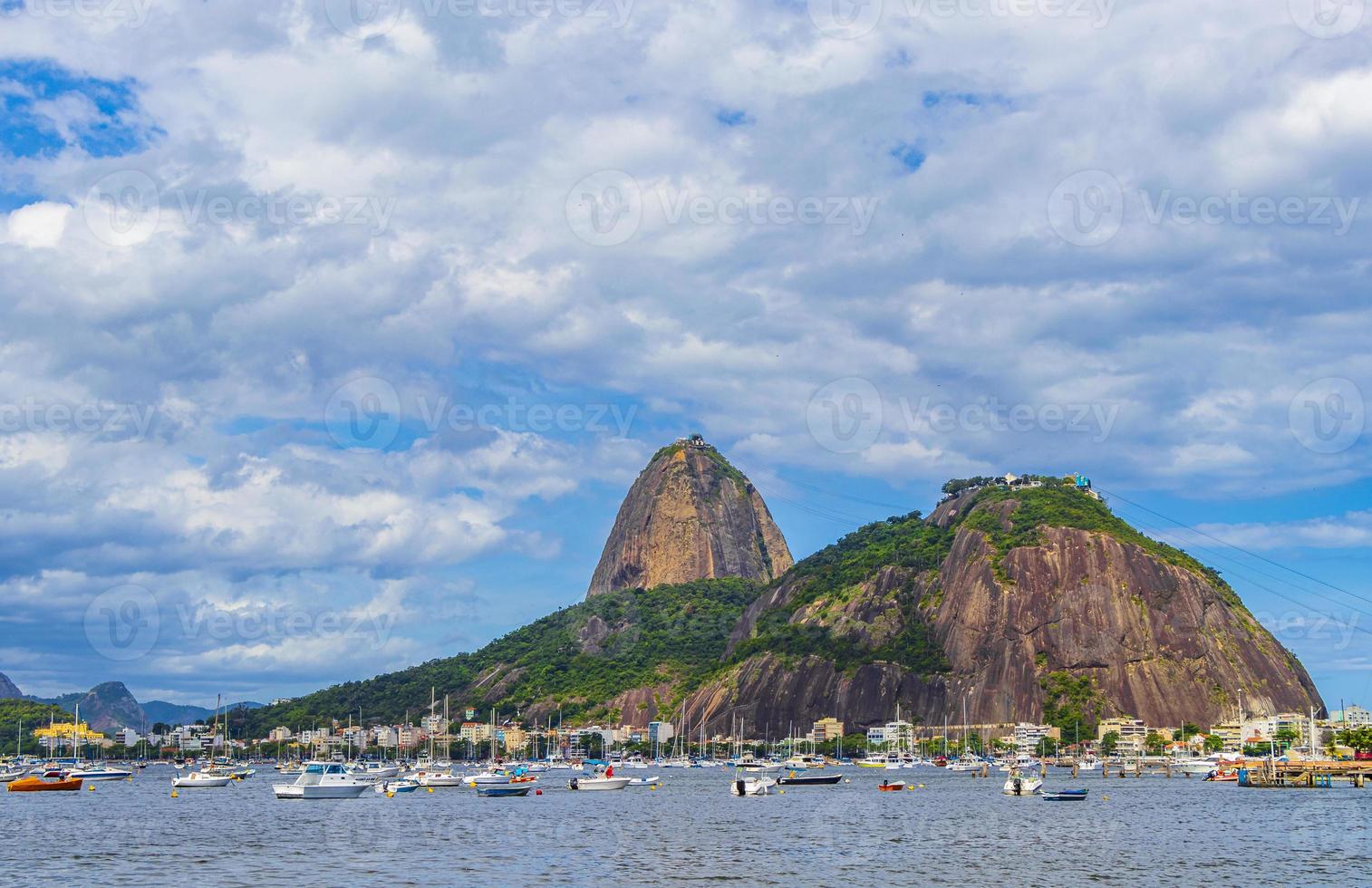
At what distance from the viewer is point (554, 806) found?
4454 inches

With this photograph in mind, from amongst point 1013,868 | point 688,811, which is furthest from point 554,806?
point 1013,868

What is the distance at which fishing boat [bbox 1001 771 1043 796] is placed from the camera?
12444 cm

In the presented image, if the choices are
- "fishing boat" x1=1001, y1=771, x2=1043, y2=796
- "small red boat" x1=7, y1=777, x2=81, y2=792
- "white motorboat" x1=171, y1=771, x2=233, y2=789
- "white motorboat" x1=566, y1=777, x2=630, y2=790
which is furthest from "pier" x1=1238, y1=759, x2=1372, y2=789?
"small red boat" x1=7, y1=777, x2=81, y2=792

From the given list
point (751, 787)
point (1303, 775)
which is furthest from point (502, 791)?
point (1303, 775)

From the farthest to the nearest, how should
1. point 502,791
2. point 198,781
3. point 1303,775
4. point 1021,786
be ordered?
point 198,781
point 1303,775
point 502,791
point 1021,786

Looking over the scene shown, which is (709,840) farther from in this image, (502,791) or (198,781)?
(198,781)

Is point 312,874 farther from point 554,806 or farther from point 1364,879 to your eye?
point 554,806

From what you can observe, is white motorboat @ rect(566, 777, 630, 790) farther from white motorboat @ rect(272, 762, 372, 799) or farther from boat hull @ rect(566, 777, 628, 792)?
white motorboat @ rect(272, 762, 372, 799)

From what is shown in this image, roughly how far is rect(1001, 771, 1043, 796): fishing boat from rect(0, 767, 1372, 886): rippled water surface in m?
2.11

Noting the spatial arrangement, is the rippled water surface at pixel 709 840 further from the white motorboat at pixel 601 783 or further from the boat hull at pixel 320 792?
the white motorboat at pixel 601 783

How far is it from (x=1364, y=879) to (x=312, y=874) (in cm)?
4753

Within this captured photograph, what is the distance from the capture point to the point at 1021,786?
125 m

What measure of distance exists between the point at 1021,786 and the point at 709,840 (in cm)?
5675

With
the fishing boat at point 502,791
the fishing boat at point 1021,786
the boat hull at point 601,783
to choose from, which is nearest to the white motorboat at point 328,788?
the fishing boat at point 502,791
